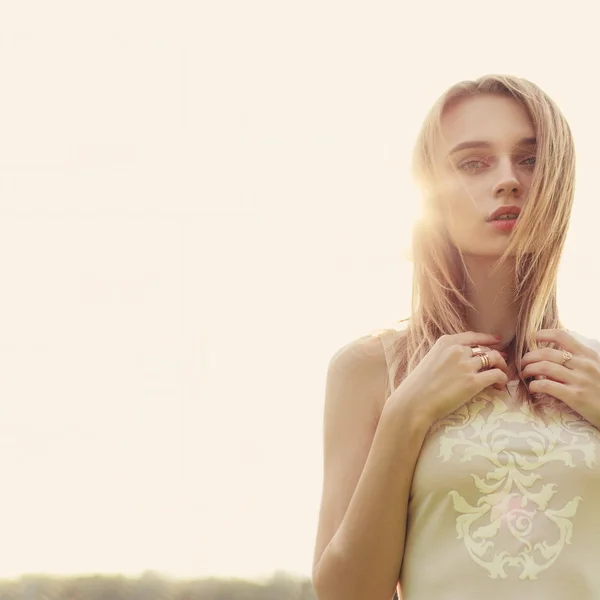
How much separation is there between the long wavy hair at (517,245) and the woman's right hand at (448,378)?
0.09m

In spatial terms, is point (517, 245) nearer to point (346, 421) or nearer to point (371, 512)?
point (346, 421)

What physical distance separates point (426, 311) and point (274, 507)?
1346 centimetres

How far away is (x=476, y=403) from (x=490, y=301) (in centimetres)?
30

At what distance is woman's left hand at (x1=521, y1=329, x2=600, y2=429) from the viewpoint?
5.36 ft

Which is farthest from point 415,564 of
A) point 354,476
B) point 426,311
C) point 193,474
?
point 193,474

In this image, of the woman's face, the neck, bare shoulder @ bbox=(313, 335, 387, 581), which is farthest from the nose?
bare shoulder @ bbox=(313, 335, 387, 581)

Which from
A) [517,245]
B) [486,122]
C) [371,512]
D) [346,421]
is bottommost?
[371,512]

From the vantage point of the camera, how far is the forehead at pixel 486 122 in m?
1.82

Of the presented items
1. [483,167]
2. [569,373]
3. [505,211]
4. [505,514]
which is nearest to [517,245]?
[505,211]

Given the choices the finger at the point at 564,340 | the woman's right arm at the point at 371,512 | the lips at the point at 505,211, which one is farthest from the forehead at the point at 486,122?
the woman's right arm at the point at 371,512

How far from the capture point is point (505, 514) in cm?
156

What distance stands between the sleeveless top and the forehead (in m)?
0.61

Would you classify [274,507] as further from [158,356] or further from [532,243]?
[532,243]

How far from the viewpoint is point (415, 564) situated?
1.59 m
